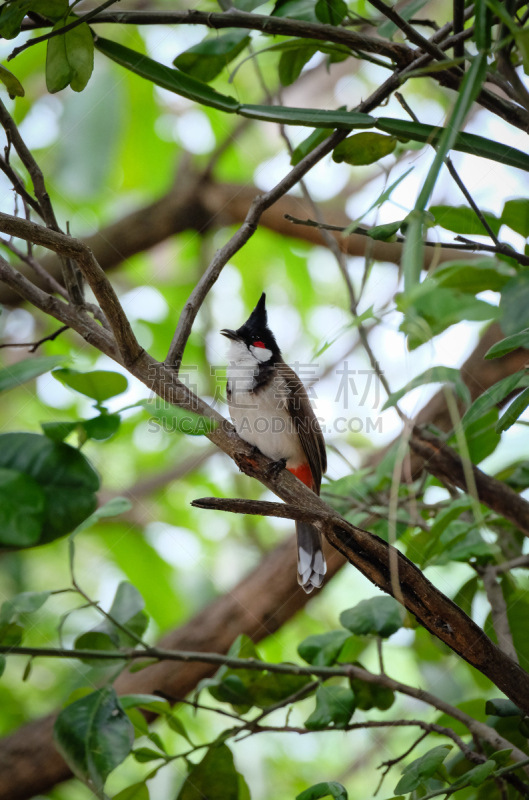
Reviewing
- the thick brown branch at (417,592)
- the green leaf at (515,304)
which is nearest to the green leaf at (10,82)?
the thick brown branch at (417,592)

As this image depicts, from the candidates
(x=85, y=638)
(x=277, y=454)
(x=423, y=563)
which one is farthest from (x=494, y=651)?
(x=277, y=454)

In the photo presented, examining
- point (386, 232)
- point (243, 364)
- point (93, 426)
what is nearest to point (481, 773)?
point (386, 232)

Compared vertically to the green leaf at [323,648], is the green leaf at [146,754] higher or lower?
lower

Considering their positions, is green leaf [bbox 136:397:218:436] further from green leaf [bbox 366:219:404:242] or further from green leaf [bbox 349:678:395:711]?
green leaf [bbox 349:678:395:711]

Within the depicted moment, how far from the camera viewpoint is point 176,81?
113 centimetres

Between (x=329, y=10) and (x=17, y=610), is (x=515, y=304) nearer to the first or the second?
(x=329, y=10)

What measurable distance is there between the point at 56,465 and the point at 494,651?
0.84 meters

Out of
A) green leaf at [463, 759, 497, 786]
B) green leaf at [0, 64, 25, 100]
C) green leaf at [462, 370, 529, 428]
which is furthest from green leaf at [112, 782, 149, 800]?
green leaf at [0, 64, 25, 100]

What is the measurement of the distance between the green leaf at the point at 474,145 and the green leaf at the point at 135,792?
1.24 meters

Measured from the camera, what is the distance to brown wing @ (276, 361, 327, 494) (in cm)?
212

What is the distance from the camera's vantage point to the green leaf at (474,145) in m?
0.91

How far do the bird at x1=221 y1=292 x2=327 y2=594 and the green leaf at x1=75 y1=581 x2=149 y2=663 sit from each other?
71cm

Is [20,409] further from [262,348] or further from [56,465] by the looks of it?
[56,465]

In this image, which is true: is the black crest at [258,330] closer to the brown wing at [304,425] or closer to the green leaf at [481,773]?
the brown wing at [304,425]
